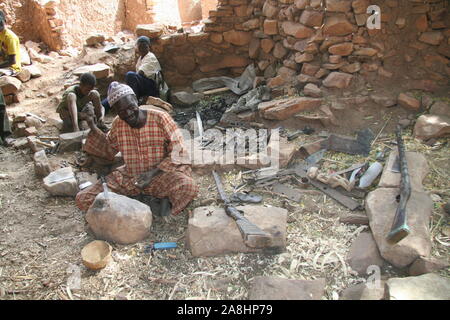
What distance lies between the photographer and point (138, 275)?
2979 millimetres

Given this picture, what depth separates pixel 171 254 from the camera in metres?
3.18

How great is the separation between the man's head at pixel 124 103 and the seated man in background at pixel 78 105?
1.80m

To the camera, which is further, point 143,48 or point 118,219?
point 143,48

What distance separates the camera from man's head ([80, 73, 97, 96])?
4887mm

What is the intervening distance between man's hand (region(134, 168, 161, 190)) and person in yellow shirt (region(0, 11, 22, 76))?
4.46 m

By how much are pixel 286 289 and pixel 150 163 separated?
1.95 meters

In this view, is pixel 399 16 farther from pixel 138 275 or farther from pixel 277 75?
pixel 138 275

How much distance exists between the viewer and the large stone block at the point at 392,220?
9.22 feet

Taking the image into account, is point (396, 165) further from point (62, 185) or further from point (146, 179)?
point (62, 185)

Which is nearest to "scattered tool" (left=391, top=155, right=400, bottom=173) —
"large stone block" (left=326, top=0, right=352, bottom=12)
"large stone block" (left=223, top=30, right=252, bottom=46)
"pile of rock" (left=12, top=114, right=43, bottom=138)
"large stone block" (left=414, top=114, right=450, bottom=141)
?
"large stone block" (left=414, top=114, right=450, bottom=141)

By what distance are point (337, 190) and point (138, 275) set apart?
7.40ft

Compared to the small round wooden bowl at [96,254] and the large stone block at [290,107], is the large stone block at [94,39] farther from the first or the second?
the small round wooden bowl at [96,254]

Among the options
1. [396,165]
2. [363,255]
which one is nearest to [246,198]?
[363,255]

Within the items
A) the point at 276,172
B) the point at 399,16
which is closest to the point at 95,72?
the point at 276,172
